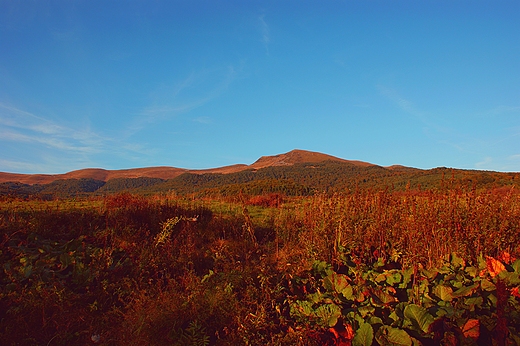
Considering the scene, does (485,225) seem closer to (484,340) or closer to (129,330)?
(484,340)

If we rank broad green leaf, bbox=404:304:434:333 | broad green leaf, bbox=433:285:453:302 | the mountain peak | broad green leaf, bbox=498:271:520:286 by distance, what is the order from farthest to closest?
the mountain peak < broad green leaf, bbox=498:271:520:286 < broad green leaf, bbox=433:285:453:302 < broad green leaf, bbox=404:304:434:333

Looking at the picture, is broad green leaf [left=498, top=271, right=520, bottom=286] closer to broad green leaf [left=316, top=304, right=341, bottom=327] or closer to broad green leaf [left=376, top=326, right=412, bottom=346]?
broad green leaf [left=376, top=326, right=412, bottom=346]

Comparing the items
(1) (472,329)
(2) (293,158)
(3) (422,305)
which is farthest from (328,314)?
(2) (293,158)

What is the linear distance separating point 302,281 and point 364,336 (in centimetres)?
155

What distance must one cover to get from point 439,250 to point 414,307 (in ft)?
7.97

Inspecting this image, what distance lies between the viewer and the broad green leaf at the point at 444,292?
12.0ft

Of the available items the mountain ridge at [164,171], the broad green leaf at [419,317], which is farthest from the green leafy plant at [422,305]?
the mountain ridge at [164,171]

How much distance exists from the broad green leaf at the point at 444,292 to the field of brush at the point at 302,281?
0.01 m

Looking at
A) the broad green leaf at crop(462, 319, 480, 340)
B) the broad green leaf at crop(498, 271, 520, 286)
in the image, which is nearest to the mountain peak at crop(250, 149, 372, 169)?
the broad green leaf at crop(498, 271, 520, 286)

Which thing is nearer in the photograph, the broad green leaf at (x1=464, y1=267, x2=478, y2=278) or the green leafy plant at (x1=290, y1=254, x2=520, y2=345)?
the green leafy plant at (x1=290, y1=254, x2=520, y2=345)

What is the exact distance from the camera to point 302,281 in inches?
179

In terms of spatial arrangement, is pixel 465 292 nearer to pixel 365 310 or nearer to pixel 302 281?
pixel 365 310

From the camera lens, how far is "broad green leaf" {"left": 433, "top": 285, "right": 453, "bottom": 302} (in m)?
3.64

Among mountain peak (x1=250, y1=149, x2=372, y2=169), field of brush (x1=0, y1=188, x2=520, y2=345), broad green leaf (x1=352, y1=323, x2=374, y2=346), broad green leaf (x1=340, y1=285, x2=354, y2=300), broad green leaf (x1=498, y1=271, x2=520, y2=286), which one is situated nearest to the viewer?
broad green leaf (x1=352, y1=323, x2=374, y2=346)
